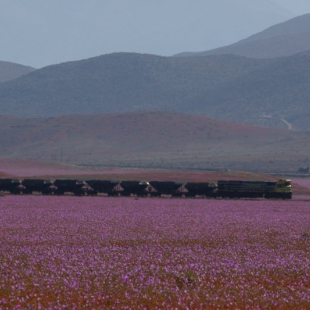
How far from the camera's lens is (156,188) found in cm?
5547

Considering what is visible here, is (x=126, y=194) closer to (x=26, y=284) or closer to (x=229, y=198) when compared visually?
(x=229, y=198)

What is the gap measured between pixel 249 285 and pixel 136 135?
466ft

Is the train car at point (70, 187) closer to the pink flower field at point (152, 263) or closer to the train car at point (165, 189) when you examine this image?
the train car at point (165, 189)

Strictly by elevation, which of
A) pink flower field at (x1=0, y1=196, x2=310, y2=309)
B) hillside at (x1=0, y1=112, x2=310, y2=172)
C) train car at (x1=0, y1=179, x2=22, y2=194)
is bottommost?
pink flower field at (x1=0, y1=196, x2=310, y2=309)

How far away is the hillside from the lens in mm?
125500

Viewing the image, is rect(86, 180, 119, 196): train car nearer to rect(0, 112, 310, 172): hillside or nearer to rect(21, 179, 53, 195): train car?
rect(21, 179, 53, 195): train car

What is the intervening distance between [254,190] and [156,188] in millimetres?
7008

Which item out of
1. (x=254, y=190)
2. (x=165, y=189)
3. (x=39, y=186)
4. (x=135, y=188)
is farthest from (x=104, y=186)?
(x=254, y=190)

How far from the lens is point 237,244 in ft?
70.8

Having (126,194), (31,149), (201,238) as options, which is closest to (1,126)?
(31,149)

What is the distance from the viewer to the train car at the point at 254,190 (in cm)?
5419

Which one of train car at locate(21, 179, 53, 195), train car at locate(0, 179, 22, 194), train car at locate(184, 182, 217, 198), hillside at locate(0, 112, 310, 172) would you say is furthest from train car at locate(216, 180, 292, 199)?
hillside at locate(0, 112, 310, 172)

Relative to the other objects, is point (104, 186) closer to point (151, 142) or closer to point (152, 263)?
point (152, 263)

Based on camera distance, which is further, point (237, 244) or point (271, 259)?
point (237, 244)
